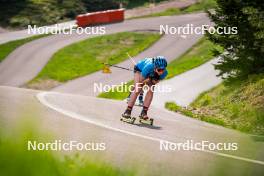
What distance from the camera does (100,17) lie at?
4934cm

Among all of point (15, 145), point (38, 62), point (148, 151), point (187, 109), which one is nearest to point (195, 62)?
point (38, 62)

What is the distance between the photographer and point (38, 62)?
3709 cm

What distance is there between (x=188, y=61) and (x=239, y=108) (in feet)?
66.3

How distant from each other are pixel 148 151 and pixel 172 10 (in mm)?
48417

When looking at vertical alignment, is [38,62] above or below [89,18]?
below

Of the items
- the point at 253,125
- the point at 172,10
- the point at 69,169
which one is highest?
the point at 172,10

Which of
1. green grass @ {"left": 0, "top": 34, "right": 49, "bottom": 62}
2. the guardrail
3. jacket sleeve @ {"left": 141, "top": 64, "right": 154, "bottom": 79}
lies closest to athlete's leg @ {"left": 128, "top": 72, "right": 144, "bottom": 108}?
jacket sleeve @ {"left": 141, "top": 64, "right": 154, "bottom": 79}

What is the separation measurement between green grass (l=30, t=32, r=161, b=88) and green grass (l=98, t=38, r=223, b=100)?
12.4 ft

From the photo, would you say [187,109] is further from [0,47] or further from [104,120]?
[0,47]

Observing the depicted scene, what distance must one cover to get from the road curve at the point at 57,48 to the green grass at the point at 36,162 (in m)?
29.8

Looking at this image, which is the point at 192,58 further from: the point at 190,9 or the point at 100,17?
the point at 190,9

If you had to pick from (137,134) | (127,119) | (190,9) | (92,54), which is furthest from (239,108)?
(190,9)

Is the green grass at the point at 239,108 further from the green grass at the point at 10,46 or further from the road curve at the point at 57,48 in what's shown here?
the green grass at the point at 10,46

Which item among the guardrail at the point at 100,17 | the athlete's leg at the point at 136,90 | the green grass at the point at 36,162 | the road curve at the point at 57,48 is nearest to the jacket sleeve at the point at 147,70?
the athlete's leg at the point at 136,90
